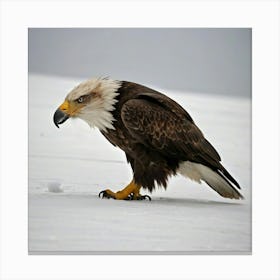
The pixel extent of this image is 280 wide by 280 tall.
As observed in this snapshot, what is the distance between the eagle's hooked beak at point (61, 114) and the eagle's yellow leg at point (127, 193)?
522 mm

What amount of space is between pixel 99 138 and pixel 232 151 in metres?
0.85

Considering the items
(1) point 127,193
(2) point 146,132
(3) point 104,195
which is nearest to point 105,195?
(3) point 104,195

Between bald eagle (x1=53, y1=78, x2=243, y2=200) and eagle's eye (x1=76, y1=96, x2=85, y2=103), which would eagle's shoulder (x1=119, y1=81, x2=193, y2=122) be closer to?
bald eagle (x1=53, y1=78, x2=243, y2=200)

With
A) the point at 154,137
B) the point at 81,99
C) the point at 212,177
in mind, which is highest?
the point at 81,99

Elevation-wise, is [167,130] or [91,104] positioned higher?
[91,104]

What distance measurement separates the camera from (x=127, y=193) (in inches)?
141

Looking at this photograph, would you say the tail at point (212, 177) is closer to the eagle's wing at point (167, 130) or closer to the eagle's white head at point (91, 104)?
the eagle's wing at point (167, 130)

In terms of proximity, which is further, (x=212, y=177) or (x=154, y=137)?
(x=212, y=177)

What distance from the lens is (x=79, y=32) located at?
3.63 m

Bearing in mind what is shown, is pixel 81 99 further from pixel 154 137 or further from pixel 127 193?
pixel 127 193

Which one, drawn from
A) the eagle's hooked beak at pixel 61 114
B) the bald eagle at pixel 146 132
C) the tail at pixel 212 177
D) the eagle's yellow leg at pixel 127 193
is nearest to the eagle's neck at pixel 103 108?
the bald eagle at pixel 146 132

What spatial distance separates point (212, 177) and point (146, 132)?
52 centimetres

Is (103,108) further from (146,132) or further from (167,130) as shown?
(167,130)
